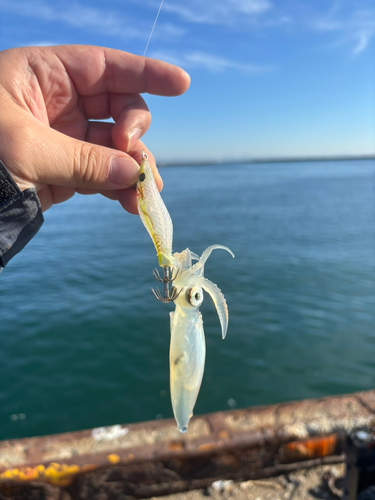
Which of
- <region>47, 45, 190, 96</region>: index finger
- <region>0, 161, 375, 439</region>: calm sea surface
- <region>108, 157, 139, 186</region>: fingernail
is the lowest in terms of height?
<region>0, 161, 375, 439</region>: calm sea surface

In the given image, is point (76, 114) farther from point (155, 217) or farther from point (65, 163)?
point (155, 217)

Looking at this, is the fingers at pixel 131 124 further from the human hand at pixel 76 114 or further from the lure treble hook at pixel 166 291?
the lure treble hook at pixel 166 291

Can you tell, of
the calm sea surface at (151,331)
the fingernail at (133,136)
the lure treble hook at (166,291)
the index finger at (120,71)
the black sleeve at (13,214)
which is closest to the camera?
the lure treble hook at (166,291)

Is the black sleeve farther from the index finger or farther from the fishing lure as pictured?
the index finger

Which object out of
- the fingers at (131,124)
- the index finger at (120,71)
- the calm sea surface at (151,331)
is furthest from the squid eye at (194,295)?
the calm sea surface at (151,331)

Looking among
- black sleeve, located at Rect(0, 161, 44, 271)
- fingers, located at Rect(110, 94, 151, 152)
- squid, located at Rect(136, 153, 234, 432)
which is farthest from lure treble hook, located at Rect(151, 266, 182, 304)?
fingers, located at Rect(110, 94, 151, 152)

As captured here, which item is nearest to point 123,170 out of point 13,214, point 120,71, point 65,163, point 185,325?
point 65,163

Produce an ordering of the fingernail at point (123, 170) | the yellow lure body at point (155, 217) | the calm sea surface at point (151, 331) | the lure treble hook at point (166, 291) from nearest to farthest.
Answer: the lure treble hook at point (166, 291) < the yellow lure body at point (155, 217) < the fingernail at point (123, 170) < the calm sea surface at point (151, 331)
